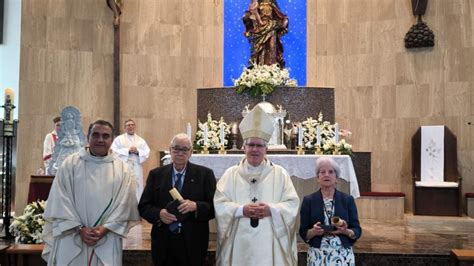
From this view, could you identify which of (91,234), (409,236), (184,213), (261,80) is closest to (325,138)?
(261,80)

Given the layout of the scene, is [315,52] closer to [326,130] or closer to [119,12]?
[326,130]

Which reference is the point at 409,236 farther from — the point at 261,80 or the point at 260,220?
the point at 261,80

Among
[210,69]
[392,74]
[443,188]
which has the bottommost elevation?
[443,188]

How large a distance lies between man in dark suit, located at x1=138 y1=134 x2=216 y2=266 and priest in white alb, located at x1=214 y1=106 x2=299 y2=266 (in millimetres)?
120

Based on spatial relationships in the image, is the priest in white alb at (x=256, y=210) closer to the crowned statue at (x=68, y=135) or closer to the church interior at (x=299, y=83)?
the crowned statue at (x=68, y=135)

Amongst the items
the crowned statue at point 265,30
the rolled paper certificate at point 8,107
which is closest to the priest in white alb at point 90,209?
the rolled paper certificate at point 8,107

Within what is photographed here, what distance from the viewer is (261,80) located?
9.00 m

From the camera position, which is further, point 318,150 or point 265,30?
point 265,30

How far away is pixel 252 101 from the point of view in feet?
30.8

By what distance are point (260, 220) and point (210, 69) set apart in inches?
278

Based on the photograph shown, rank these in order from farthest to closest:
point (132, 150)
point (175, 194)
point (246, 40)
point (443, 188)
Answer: point (246, 40) < point (132, 150) < point (443, 188) < point (175, 194)

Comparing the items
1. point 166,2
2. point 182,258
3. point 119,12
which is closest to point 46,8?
point 119,12

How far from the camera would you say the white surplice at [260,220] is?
3.68 meters

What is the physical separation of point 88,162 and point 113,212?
432 mm
